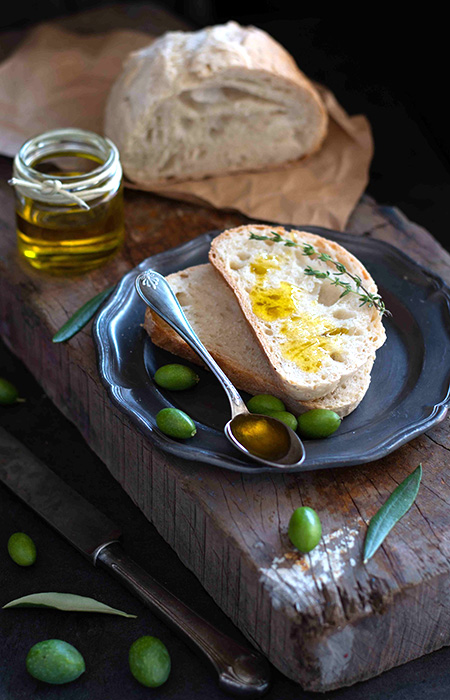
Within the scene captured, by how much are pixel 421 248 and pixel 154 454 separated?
1.78 m

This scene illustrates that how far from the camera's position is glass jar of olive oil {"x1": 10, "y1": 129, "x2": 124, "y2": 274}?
10.3 feet

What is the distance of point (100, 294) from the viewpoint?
125 inches

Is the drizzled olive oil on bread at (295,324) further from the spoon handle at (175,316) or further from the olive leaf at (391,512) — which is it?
the olive leaf at (391,512)

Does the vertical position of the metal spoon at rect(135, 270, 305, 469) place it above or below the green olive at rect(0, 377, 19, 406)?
above

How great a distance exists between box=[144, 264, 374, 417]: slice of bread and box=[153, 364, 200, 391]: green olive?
121mm

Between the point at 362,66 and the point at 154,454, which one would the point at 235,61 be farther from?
the point at 154,454

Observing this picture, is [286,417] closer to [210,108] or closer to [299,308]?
[299,308]

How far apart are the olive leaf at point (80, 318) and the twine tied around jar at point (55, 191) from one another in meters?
0.38

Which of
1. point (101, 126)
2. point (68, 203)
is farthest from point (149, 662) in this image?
point (101, 126)

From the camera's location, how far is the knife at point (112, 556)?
7.59ft

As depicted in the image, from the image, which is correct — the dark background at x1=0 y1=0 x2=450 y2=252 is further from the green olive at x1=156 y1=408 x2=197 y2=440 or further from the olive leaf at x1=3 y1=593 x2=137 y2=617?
the olive leaf at x1=3 y1=593 x2=137 y2=617

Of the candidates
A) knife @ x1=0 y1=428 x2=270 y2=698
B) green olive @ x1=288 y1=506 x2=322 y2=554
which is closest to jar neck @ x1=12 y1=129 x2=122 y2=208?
knife @ x1=0 y1=428 x2=270 y2=698

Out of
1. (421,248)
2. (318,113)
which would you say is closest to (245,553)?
(421,248)

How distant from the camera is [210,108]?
12.6 feet
